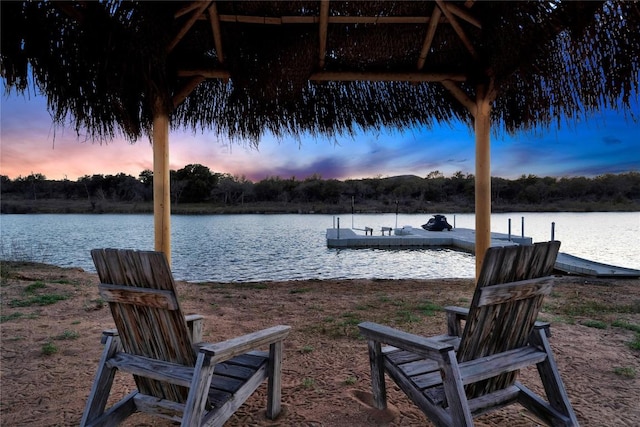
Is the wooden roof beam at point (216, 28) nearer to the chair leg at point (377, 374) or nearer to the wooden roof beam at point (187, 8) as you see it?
the wooden roof beam at point (187, 8)

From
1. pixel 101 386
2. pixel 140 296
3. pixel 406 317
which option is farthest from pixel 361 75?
pixel 101 386

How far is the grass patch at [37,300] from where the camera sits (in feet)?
12.7

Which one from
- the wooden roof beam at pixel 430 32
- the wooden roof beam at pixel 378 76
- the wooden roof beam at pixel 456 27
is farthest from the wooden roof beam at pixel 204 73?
the wooden roof beam at pixel 456 27

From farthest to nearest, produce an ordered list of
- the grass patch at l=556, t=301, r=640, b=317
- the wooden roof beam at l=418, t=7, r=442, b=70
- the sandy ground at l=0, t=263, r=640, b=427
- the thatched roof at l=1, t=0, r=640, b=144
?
the grass patch at l=556, t=301, r=640, b=317, the wooden roof beam at l=418, t=7, r=442, b=70, the thatched roof at l=1, t=0, r=640, b=144, the sandy ground at l=0, t=263, r=640, b=427

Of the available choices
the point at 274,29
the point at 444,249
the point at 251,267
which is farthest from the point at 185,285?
the point at 444,249

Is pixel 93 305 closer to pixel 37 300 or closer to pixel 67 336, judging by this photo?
pixel 37 300

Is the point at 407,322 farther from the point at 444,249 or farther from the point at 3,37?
the point at 444,249

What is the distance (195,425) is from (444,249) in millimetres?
11054

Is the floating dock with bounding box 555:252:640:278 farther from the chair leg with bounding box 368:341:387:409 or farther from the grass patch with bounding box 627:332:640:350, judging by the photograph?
the chair leg with bounding box 368:341:387:409

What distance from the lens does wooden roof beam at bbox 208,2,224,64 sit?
2.69m

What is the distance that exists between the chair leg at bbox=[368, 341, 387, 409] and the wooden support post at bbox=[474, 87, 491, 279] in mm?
2192

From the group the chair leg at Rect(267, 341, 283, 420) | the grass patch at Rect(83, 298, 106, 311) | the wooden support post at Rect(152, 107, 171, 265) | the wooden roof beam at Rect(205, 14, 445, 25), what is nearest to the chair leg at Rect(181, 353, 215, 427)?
the chair leg at Rect(267, 341, 283, 420)

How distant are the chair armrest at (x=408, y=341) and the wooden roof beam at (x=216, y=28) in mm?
2408

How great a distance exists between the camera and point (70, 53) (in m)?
2.61
